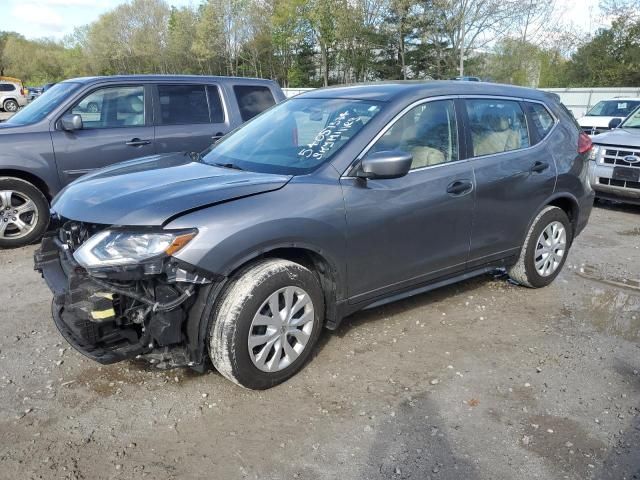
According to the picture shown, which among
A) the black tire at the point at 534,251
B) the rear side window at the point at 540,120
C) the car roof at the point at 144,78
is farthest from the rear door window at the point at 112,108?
the black tire at the point at 534,251

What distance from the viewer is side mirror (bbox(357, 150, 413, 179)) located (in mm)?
3129

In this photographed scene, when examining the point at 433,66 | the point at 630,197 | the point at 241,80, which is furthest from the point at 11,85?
the point at 630,197

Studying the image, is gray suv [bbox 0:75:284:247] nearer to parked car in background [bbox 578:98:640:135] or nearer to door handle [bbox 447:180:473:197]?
door handle [bbox 447:180:473:197]

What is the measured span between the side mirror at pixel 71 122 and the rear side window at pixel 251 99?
2.02 metres

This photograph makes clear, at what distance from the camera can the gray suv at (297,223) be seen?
2.74 metres

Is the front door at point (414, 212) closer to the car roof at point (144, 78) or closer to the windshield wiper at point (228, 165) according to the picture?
the windshield wiper at point (228, 165)

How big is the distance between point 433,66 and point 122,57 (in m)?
50.1

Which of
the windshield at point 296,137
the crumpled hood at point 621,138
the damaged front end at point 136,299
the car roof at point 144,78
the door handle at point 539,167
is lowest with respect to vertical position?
the damaged front end at point 136,299

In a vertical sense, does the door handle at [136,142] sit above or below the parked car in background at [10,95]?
below

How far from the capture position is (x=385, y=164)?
3.12 metres

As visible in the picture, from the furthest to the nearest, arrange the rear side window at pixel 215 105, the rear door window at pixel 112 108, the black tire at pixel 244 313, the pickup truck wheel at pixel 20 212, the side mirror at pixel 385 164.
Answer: the rear side window at pixel 215 105, the rear door window at pixel 112 108, the pickup truck wheel at pixel 20 212, the side mirror at pixel 385 164, the black tire at pixel 244 313

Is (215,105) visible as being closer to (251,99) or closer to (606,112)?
(251,99)

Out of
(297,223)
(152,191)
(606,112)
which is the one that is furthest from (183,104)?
(606,112)

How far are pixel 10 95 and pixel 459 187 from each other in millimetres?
37689
